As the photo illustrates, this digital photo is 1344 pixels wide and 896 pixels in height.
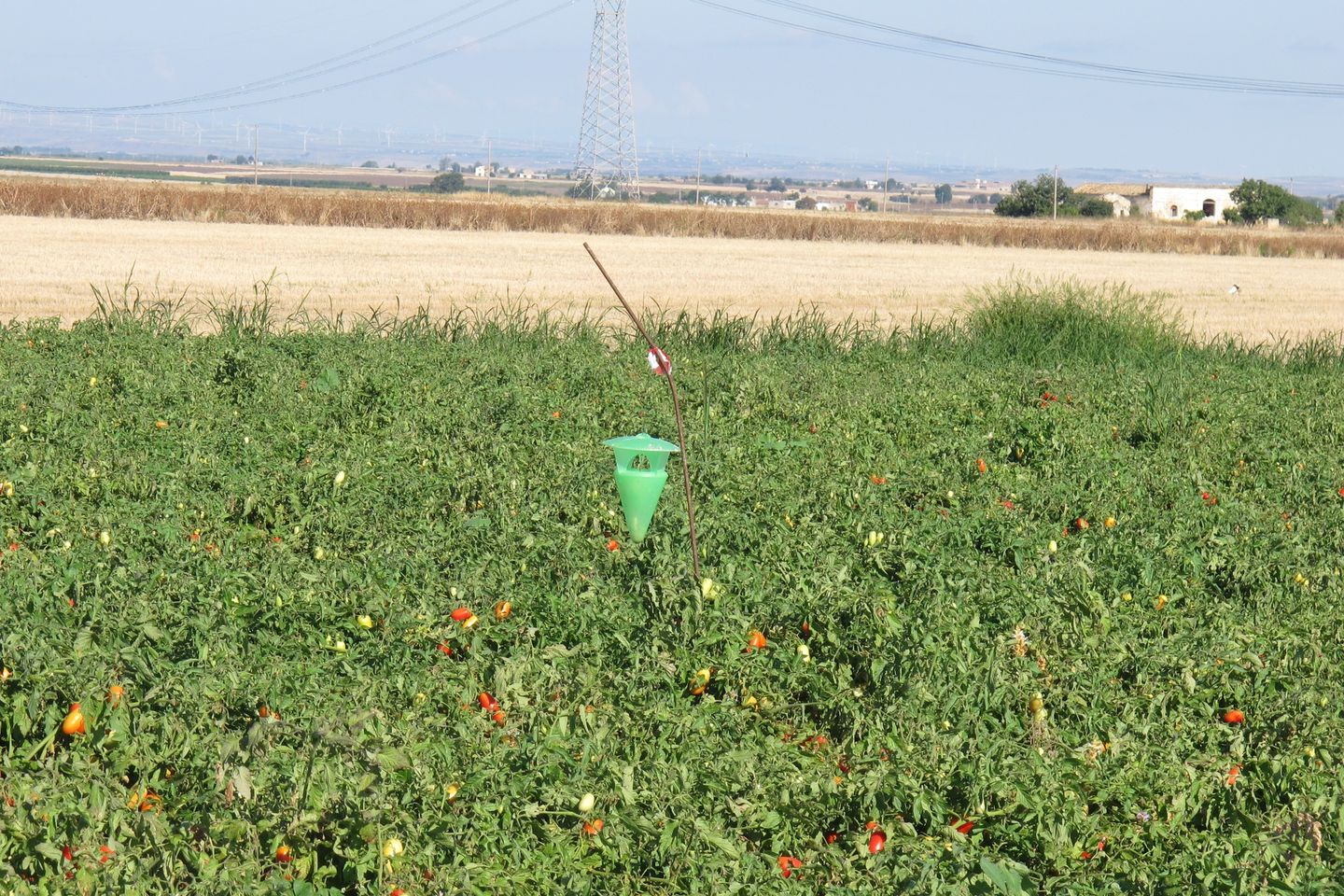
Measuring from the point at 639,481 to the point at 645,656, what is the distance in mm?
945

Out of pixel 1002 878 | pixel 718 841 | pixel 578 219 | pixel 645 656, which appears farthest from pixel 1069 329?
pixel 578 219

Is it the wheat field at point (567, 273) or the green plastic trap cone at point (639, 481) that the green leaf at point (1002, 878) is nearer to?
the green plastic trap cone at point (639, 481)

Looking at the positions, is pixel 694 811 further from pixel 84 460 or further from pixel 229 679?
pixel 84 460

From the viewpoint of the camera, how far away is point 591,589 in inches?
164

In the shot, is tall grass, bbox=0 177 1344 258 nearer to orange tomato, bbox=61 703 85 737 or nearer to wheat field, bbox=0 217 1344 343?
wheat field, bbox=0 217 1344 343

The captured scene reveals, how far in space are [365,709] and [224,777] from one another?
1.65 ft

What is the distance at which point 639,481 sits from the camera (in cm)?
459

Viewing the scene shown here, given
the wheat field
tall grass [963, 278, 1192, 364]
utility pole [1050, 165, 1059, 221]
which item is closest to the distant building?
utility pole [1050, 165, 1059, 221]

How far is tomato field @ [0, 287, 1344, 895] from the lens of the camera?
280cm

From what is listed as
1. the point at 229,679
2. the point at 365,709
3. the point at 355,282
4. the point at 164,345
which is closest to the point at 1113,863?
the point at 365,709

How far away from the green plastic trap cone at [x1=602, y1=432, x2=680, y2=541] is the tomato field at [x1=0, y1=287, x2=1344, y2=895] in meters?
0.14

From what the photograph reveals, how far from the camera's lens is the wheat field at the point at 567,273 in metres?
19.1

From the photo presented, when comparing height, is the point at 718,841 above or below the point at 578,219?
below

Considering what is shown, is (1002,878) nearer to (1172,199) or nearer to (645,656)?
(645,656)
